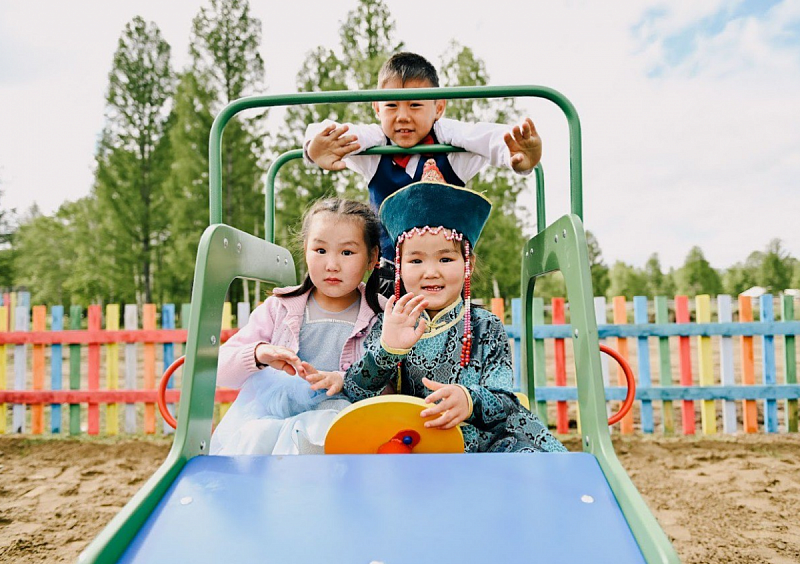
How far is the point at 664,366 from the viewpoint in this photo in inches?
214

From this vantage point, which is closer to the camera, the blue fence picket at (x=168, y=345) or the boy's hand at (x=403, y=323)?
the boy's hand at (x=403, y=323)

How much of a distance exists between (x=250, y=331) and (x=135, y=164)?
63.5 ft

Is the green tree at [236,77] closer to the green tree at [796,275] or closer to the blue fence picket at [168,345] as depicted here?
the blue fence picket at [168,345]

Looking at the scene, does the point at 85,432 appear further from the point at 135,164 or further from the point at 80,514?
the point at 135,164

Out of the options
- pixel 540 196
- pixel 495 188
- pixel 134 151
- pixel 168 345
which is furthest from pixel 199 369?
pixel 134 151

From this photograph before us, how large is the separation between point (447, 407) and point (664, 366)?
4.58 metres

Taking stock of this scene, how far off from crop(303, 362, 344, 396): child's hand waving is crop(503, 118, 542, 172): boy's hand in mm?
874

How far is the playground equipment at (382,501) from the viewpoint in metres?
1.07

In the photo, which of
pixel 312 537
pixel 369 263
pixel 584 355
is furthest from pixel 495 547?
pixel 369 263

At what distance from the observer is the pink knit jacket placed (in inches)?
72.0

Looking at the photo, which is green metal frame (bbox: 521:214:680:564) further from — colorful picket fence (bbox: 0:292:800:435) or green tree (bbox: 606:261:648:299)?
green tree (bbox: 606:261:648:299)

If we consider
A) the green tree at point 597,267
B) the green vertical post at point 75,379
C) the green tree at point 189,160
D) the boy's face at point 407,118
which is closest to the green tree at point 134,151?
the green tree at point 189,160

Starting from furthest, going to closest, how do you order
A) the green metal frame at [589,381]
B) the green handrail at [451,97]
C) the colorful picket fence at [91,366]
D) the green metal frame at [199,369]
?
1. the colorful picket fence at [91,366]
2. the green handrail at [451,97]
3. the green metal frame at [199,369]
4. the green metal frame at [589,381]

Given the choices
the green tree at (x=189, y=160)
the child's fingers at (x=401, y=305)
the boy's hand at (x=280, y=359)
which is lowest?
the boy's hand at (x=280, y=359)
